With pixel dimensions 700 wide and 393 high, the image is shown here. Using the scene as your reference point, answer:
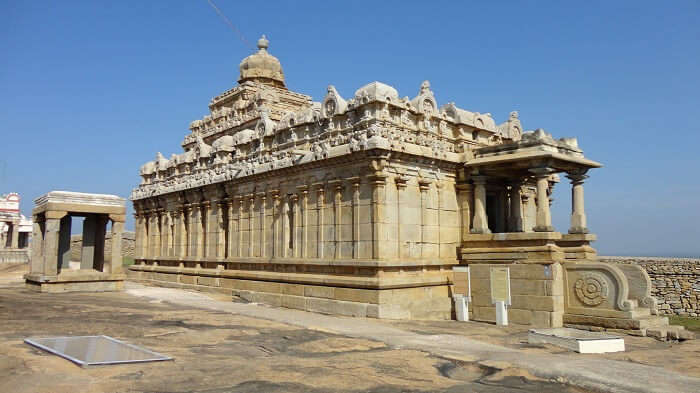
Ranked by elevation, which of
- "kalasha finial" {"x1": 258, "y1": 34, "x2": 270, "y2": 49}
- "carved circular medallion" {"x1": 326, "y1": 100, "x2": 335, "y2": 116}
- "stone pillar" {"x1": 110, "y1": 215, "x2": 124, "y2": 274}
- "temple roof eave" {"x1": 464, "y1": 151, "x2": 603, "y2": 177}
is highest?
"kalasha finial" {"x1": 258, "y1": 34, "x2": 270, "y2": 49}

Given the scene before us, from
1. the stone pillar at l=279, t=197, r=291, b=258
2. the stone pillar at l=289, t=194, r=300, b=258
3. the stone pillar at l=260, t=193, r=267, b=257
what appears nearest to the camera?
the stone pillar at l=289, t=194, r=300, b=258

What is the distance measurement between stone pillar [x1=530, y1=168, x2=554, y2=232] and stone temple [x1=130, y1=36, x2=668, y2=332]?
0.18 feet

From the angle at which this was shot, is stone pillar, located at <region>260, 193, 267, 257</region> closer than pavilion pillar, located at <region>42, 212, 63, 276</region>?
Yes

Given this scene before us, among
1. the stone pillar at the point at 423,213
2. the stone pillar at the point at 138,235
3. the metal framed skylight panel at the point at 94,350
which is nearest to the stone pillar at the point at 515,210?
the stone pillar at the point at 423,213

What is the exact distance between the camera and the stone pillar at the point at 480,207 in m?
20.0

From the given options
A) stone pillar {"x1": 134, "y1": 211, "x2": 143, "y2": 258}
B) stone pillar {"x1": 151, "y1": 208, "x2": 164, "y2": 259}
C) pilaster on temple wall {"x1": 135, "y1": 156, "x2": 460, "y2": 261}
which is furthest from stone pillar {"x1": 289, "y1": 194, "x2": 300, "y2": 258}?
stone pillar {"x1": 134, "y1": 211, "x2": 143, "y2": 258}

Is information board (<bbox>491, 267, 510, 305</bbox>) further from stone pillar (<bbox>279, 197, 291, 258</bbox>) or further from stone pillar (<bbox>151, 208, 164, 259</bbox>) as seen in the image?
stone pillar (<bbox>151, 208, 164, 259</bbox>)

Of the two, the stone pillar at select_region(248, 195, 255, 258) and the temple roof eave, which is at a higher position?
the temple roof eave

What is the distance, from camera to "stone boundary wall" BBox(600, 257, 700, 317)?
31.4 metres

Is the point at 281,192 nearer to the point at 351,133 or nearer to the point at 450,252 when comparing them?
the point at 351,133

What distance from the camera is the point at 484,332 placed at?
15727mm

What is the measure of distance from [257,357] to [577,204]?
46.9ft

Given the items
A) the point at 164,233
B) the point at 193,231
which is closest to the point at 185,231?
the point at 193,231

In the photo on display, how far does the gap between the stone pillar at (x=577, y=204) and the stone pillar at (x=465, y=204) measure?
3.62 m
